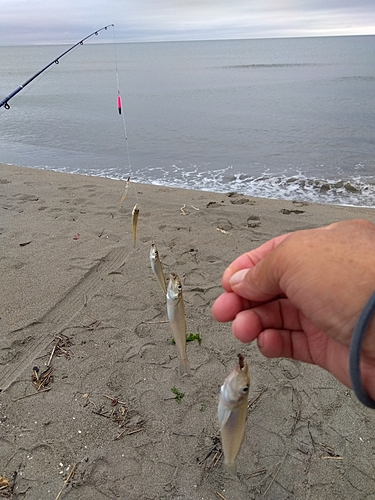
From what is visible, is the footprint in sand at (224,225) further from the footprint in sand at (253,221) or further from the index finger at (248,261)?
the index finger at (248,261)

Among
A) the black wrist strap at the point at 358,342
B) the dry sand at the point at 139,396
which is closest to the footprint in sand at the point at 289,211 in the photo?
the dry sand at the point at 139,396

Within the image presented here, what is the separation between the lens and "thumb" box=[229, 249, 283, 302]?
5.77 ft

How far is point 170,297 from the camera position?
252 cm

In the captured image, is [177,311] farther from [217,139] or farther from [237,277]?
[217,139]

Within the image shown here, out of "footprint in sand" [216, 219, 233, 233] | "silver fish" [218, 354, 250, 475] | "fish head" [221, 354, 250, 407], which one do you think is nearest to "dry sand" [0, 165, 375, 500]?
"footprint in sand" [216, 219, 233, 233]

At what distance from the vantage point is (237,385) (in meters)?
1.79

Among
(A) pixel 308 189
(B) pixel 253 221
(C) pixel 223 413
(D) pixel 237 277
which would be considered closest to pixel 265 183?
(A) pixel 308 189

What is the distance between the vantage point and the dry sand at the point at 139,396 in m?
2.80

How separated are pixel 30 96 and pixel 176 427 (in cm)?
3377

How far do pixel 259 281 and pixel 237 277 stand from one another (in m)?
0.17

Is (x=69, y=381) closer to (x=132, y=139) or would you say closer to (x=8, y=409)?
(x=8, y=409)

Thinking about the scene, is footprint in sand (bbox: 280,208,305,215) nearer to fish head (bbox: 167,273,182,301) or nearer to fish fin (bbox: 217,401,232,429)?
fish head (bbox: 167,273,182,301)

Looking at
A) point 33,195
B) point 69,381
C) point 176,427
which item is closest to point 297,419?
point 176,427

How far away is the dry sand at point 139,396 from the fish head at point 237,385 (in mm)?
1316
